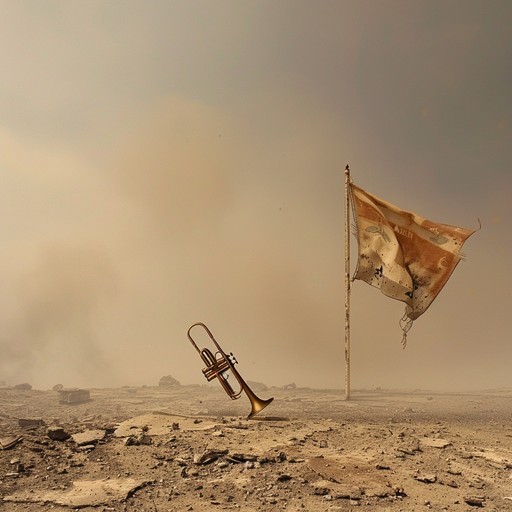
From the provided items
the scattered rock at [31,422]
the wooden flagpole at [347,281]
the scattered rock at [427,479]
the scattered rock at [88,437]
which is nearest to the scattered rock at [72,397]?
the scattered rock at [31,422]

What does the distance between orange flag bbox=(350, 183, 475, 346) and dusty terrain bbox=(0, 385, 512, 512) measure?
3668 mm

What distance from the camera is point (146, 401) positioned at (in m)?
19.4

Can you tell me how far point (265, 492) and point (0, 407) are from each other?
16900mm

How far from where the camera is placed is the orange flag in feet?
35.4

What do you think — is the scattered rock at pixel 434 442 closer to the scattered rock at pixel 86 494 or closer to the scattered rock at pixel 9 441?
the scattered rock at pixel 86 494

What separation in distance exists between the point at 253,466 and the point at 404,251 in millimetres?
7690

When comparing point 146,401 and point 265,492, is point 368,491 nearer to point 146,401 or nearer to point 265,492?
point 265,492

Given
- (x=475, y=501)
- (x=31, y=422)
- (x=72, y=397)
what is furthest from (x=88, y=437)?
(x=72, y=397)

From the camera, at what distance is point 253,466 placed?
5.89 m

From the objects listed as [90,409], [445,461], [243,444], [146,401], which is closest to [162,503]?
[243,444]

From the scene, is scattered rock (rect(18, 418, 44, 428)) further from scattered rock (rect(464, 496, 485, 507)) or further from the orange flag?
the orange flag

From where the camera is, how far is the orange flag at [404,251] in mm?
10805

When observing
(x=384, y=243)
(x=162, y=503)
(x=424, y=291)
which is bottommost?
(x=162, y=503)

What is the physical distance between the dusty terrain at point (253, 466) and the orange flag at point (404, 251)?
3.67 meters
